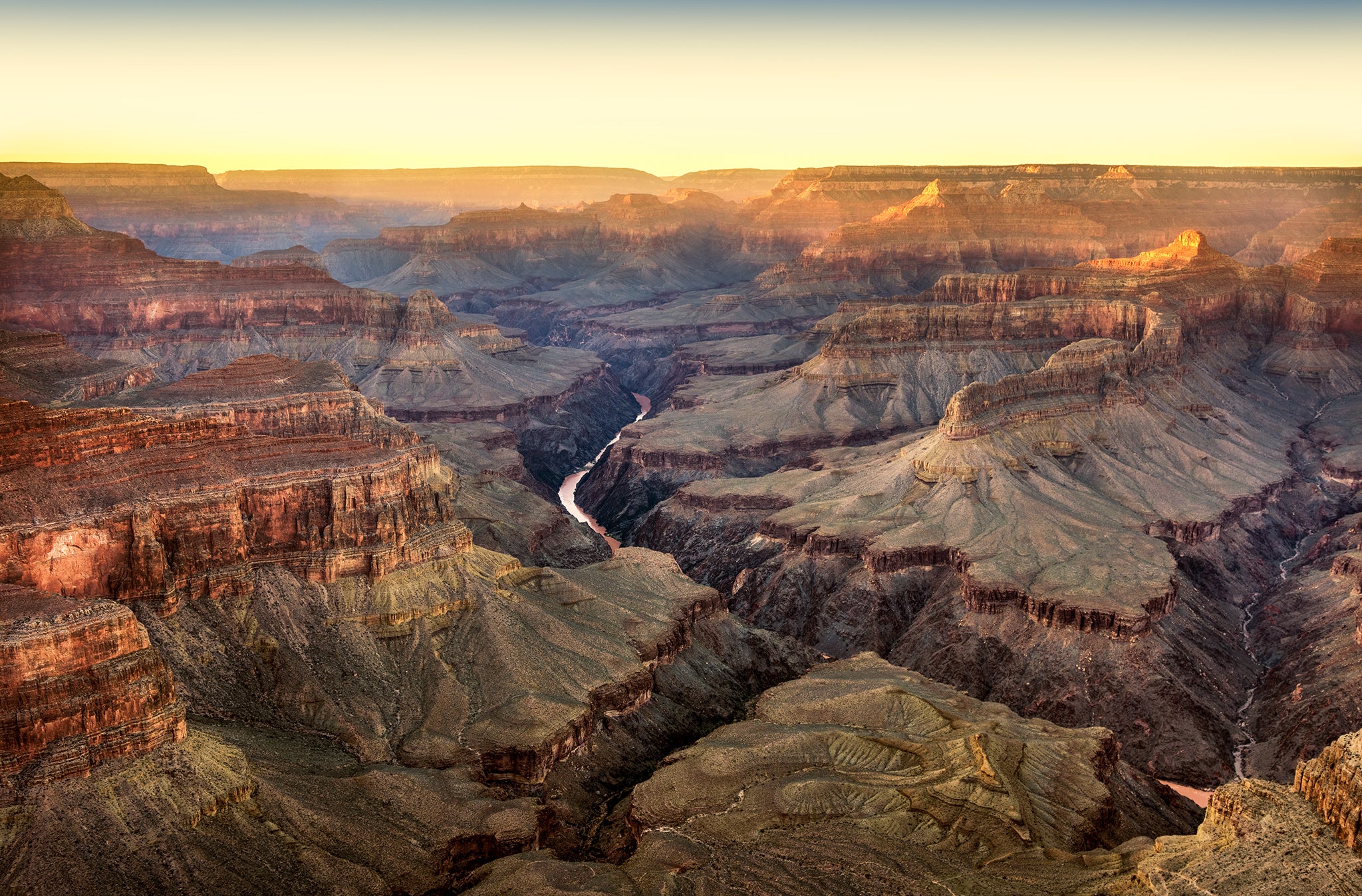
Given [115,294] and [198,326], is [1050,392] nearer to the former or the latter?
[198,326]

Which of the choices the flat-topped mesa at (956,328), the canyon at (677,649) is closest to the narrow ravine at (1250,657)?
the canyon at (677,649)

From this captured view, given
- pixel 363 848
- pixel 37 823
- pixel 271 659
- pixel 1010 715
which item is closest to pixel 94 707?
pixel 37 823

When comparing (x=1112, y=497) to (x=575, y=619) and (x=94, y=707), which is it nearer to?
(x=575, y=619)

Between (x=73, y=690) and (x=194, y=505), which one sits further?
(x=194, y=505)

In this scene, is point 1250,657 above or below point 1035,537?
below

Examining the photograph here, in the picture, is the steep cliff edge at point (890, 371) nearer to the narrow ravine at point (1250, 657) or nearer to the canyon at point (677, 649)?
the canyon at point (677, 649)

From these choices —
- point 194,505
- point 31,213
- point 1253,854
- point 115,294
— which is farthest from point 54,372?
point 1253,854
